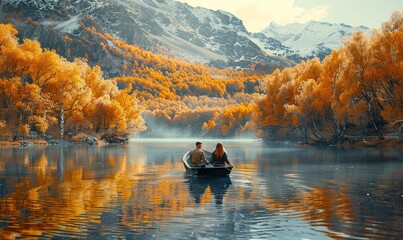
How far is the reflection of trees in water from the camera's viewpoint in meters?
23.8

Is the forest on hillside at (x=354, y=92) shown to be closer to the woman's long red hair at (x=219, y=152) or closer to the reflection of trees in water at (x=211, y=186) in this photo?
the woman's long red hair at (x=219, y=152)

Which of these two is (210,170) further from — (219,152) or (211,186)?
(211,186)

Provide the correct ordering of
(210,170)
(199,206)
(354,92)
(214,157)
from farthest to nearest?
(354,92) → (214,157) → (210,170) → (199,206)

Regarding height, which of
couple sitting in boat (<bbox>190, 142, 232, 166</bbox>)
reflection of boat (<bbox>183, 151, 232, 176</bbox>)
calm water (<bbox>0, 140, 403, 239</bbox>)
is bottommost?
calm water (<bbox>0, 140, 403, 239</bbox>)

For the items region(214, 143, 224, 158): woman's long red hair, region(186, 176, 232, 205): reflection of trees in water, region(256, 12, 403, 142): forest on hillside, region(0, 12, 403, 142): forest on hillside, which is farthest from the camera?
region(0, 12, 403, 142): forest on hillside

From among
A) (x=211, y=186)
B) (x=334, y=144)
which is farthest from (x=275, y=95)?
(x=211, y=186)

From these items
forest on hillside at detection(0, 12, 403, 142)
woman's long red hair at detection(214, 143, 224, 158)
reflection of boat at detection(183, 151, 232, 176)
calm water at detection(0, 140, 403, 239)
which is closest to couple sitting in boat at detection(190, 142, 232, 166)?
woman's long red hair at detection(214, 143, 224, 158)

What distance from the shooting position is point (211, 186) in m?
28.3

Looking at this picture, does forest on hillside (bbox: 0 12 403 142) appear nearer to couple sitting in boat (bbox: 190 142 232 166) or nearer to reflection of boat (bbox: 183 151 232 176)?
couple sitting in boat (bbox: 190 142 232 166)

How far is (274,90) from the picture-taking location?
Result: 116m

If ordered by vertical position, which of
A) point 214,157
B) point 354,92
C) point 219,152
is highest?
point 354,92

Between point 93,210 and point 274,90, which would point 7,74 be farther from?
point 93,210

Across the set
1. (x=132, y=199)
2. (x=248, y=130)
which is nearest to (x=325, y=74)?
(x=132, y=199)

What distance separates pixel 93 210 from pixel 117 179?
1251cm
